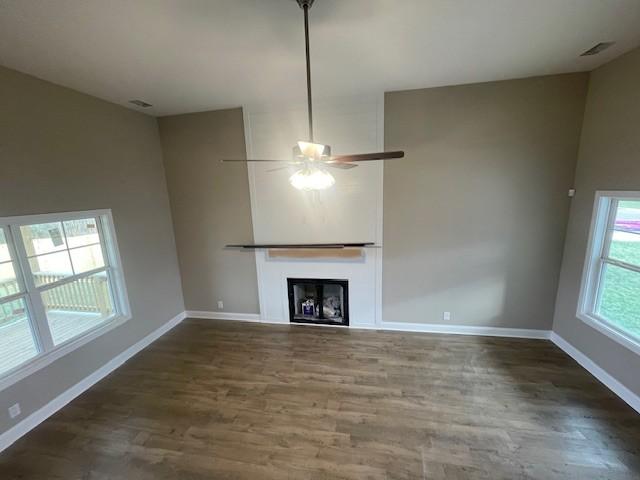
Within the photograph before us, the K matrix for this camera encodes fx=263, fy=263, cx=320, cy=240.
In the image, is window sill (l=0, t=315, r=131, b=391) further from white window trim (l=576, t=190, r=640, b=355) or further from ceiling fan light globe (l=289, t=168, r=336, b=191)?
white window trim (l=576, t=190, r=640, b=355)

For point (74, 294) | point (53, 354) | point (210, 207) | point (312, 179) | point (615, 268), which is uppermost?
point (312, 179)

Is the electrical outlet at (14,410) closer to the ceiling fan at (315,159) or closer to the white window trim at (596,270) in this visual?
the ceiling fan at (315,159)

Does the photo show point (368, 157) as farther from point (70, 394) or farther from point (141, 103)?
point (70, 394)

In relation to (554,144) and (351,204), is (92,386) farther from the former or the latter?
(554,144)

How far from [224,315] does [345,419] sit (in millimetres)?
2754

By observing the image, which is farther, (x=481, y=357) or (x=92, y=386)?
(x=481, y=357)

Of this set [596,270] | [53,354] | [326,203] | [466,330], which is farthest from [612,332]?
[53,354]

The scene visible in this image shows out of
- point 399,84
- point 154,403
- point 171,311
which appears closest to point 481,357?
point 399,84

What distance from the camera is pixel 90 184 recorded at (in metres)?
3.04

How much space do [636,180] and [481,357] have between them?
7.60 feet

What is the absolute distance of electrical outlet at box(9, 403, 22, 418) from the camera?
232 centimetres

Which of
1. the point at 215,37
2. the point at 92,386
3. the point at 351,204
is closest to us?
the point at 215,37

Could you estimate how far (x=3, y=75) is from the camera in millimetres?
2291

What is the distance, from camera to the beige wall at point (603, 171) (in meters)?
2.41
